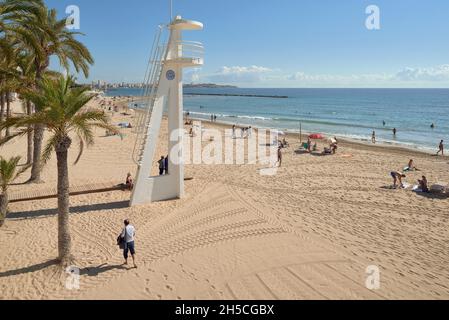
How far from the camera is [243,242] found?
968 cm

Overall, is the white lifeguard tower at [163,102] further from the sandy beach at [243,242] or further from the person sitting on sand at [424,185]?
the person sitting on sand at [424,185]

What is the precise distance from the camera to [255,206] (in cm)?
1283

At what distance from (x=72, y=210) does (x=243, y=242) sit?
21.7 feet

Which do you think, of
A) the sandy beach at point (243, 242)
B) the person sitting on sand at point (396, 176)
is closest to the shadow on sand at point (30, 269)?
the sandy beach at point (243, 242)

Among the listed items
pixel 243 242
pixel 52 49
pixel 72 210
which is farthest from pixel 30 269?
pixel 52 49

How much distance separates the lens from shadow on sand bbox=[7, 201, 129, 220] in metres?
11.6

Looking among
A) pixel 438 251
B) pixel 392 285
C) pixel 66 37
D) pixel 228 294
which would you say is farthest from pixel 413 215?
pixel 66 37

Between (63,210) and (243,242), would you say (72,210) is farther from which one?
(243,242)

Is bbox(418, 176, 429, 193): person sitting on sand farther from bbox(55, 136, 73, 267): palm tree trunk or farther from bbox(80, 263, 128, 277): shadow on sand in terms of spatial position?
bbox(55, 136, 73, 267): palm tree trunk

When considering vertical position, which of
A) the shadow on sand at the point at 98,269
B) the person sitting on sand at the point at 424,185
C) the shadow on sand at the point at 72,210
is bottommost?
the shadow on sand at the point at 98,269

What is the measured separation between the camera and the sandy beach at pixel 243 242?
7.47 meters

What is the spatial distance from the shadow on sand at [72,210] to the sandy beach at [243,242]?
40 mm

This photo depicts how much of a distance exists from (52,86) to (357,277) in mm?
8372

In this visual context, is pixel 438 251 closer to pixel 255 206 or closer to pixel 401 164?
pixel 255 206
